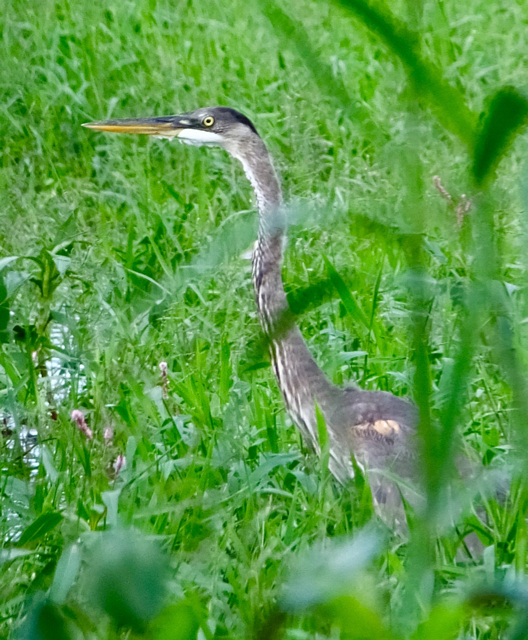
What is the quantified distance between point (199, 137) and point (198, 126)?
1.4 inches

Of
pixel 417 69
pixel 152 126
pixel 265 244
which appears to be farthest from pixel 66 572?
pixel 152 126

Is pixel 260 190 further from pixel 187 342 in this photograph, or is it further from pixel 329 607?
pixel 329 607

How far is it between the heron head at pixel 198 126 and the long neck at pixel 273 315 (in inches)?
5.6

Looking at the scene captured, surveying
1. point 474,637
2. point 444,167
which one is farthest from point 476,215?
point 474,637

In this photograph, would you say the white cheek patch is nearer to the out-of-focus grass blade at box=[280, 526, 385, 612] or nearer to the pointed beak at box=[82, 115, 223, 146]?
the pointed beak at box=[82, 115, 223, 146]

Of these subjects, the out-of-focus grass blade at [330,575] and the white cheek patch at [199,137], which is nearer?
the out-of-focus grass blade at [330,575]

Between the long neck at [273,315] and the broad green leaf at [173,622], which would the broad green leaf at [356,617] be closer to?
the broad green leaf at [173,622]


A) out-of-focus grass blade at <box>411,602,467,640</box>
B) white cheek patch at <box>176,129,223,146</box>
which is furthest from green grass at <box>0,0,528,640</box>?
white cheek patch at <box>176,129,223,146</box>

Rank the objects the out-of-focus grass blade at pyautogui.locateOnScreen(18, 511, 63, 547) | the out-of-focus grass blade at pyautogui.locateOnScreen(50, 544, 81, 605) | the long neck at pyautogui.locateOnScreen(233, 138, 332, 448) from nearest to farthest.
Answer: the out-of-focus grass blade at pyautogui.locateOnScreen(50, 544, 81, 605) → the out-of-focus grass blade at pyautogui.locateOnScreen(18, 511, 63, 547) → the long neck at pyautogui.locateOnScreen(233, 138, 332, 448)

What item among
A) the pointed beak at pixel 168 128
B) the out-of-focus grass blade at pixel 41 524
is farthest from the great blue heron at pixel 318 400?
the out-of-focus grass blade at pixel 41 524

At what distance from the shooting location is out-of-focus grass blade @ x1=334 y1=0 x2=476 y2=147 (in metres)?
0.63

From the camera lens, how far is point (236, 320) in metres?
3.34

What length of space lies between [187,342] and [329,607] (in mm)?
2605

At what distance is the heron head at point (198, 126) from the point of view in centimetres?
334
